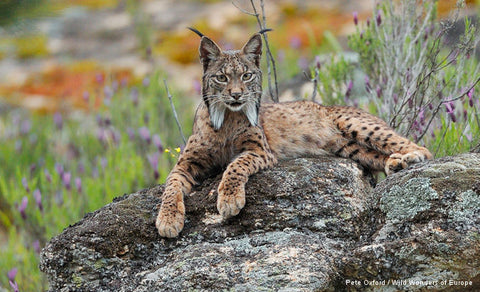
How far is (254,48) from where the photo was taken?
15.6 feet

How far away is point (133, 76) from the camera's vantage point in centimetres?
1331

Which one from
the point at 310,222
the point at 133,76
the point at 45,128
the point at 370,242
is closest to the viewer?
the point at 370,242

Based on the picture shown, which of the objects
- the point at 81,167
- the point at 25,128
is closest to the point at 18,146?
the point at 25,128

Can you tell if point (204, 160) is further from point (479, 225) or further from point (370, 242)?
point (479, 225)

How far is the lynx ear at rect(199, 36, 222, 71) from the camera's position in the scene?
461 cm

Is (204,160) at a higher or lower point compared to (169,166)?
higher

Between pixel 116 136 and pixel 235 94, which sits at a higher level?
pixel 235 94

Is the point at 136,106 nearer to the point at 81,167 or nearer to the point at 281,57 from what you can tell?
the point at 81,167

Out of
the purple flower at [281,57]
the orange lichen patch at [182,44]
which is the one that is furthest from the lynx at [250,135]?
the orange lichen patch at [182,44]

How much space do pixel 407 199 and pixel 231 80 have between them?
1651 mm

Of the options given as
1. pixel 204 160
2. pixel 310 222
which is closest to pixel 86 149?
pixel 204 160

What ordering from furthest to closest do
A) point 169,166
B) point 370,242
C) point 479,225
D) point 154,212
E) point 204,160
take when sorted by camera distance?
point 169,166
point 204,160
point 154,212
point 370,242
point 479,225

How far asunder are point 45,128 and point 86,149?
3.25 feet

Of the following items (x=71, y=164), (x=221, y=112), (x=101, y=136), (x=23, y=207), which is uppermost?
(x=221, y=112)
